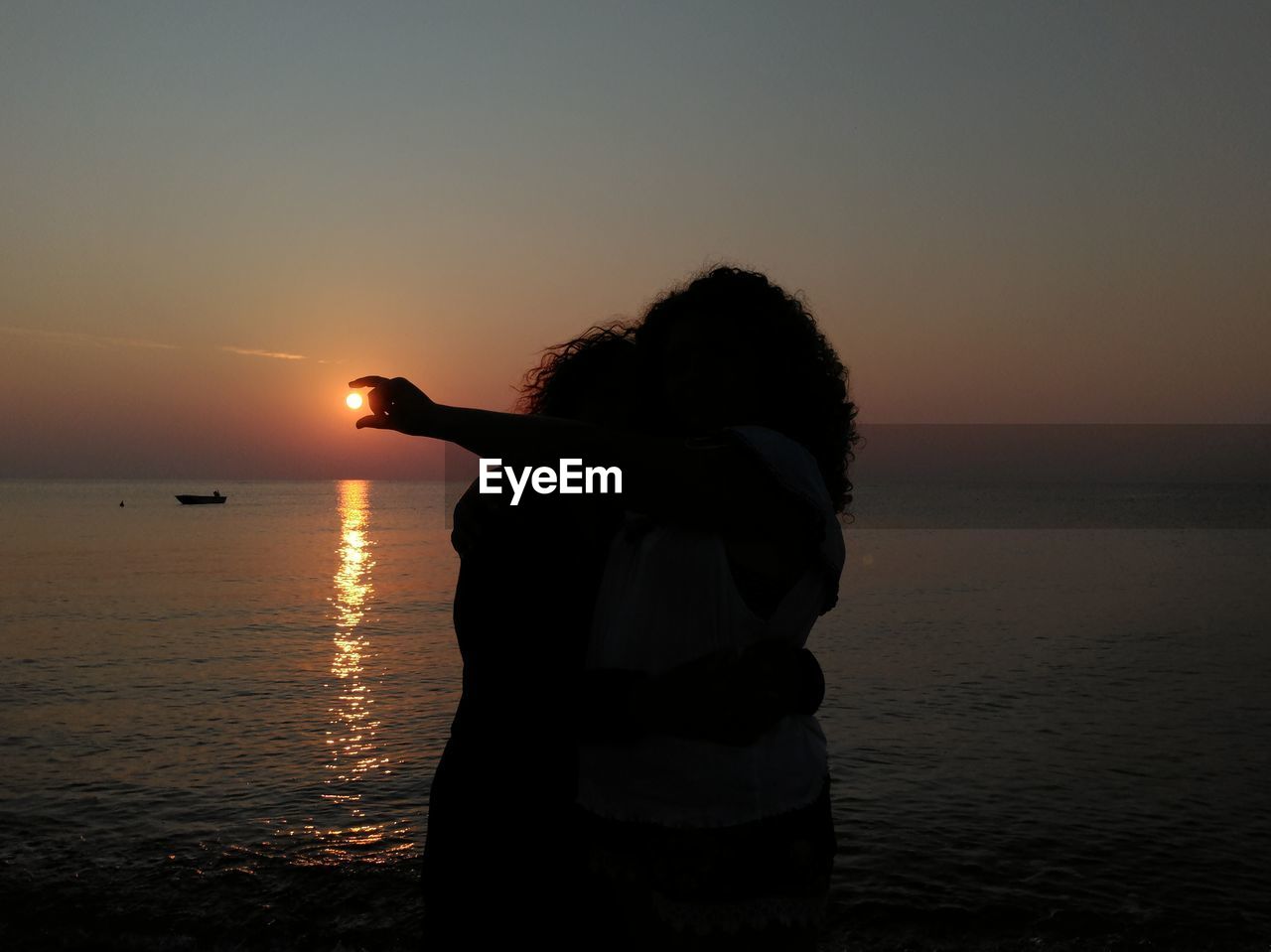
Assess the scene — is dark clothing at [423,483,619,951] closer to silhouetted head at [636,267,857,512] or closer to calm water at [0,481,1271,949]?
calm water at [0,481,1271,949]

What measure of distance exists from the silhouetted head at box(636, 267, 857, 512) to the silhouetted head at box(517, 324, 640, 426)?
0.14 meters

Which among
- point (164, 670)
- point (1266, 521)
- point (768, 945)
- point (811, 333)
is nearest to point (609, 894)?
point (768, 945)

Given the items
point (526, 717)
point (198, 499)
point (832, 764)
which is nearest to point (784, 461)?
point (526, 717)

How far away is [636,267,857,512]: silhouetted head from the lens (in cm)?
226

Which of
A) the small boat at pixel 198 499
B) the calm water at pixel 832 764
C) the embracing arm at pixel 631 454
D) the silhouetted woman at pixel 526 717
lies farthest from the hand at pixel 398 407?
the small boat at pixel 198 499

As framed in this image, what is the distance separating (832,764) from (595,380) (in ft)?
39.8

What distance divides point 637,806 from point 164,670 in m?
22.7

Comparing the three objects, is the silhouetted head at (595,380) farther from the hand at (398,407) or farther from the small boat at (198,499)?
the small boat at (198,499)

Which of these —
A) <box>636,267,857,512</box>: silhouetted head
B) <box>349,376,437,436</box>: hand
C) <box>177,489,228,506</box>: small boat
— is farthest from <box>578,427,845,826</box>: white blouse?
<box>177,489,228,506</box>: small boat

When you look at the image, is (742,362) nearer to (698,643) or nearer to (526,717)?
(698,643)

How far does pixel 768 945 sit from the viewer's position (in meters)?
1.87

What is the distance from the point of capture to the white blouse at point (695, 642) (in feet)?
6.20

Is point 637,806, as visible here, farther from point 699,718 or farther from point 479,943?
point 479,943

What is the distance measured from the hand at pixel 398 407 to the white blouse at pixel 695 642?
1.68 feet
